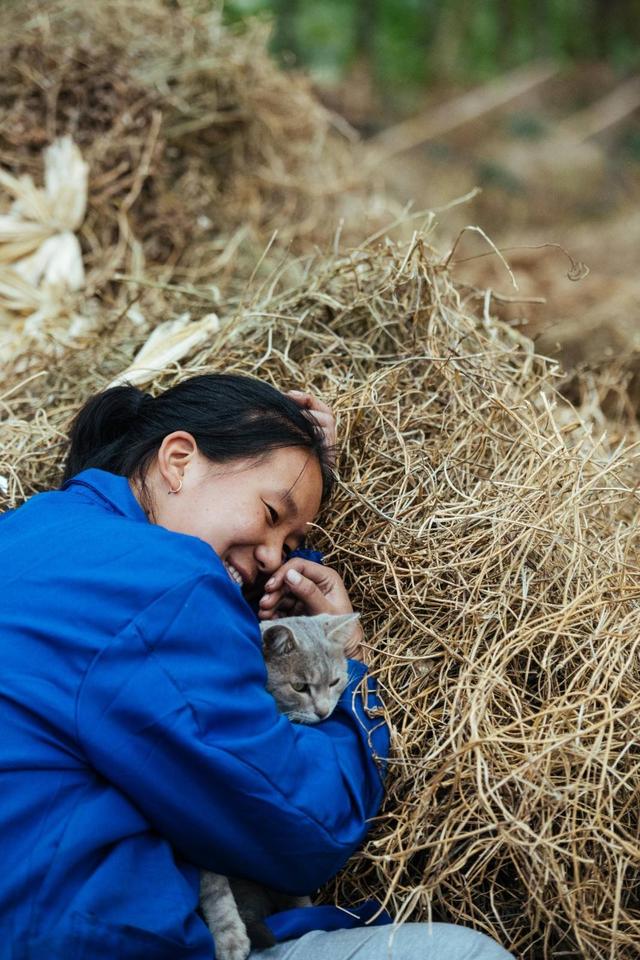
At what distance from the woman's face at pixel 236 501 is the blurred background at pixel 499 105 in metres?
3.92

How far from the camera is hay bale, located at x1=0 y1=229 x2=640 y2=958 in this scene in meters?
2.03

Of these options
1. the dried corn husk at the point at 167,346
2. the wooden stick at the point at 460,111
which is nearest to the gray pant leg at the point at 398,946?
the dried corn husk at the point at 167,346

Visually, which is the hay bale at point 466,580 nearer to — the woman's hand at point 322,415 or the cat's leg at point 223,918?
the woman's hand at point 322,415

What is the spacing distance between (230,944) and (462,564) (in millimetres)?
1030

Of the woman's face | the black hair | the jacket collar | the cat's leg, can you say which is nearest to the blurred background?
the black hair

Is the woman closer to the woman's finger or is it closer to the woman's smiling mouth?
the woman's smiling mouth

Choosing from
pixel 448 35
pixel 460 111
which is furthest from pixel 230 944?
pixel 448 35

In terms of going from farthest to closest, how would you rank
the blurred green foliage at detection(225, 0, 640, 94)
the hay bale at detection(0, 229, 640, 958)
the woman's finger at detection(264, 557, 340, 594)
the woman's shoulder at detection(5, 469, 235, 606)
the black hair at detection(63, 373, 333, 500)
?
1. the blurred green foliage at detection(225, 0, 640, 94)
2. the woman's finger at detection(264, 557, 340, 594)
3. the black hair at detection(63, 373, 333, 500)
4. the hay bale at detection(0, 229, 640, 958)
5. the woman's shoulder at detection(5, 469, 235, 606)

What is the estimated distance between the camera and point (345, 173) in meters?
5.17

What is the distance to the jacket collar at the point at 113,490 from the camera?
6.77 ft

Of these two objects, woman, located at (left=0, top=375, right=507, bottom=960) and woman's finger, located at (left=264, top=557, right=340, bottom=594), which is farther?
woman's finger, located at (left=264, top=557, right=340, bottom=594)

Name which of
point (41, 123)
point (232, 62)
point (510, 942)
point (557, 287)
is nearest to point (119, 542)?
point (510, 942)

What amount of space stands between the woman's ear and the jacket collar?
101 mm

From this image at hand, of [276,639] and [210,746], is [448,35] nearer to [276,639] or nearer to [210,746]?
[276,639]
